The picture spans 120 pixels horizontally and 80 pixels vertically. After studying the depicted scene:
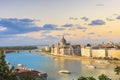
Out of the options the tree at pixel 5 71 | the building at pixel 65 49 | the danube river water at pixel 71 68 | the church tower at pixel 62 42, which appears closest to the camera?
the tree at pixel 5 71

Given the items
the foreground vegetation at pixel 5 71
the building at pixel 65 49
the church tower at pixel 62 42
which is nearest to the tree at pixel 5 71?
the foreground vegetation at pixel 5 71

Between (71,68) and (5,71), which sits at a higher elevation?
(5,71)

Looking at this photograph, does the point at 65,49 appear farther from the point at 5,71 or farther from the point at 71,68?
the point at 5,71

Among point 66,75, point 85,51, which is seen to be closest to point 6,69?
point 66,75

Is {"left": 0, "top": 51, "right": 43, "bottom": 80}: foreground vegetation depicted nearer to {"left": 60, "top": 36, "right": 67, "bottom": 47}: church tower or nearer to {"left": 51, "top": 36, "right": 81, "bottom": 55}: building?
{"left": 51, "top": 36, "right": 81, "bottom": 55}: building

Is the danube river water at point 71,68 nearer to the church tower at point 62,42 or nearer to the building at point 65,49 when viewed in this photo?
the building at point 65,49

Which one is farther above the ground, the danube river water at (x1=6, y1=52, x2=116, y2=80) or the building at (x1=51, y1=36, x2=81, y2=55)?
the building at (x1=51, y1=36, x2=81, y2=55)

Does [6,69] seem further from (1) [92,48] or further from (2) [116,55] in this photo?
(1) [92,48]

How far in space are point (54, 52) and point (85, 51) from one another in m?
14.9

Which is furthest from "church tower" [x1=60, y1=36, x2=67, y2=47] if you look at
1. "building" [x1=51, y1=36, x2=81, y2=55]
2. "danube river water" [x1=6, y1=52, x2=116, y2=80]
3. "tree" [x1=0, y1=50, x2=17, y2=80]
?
"tree" [x1=0, y1=50, x2=17, y2=80]

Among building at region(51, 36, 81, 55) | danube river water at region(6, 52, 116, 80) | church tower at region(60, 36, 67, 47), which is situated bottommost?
danube river water at region(6, 52, 116, 80)

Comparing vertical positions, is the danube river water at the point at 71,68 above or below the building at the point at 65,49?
below

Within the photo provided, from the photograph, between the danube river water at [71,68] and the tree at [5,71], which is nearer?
the tree at [5,71]

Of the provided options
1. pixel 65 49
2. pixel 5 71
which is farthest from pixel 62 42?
pixel 5 71
